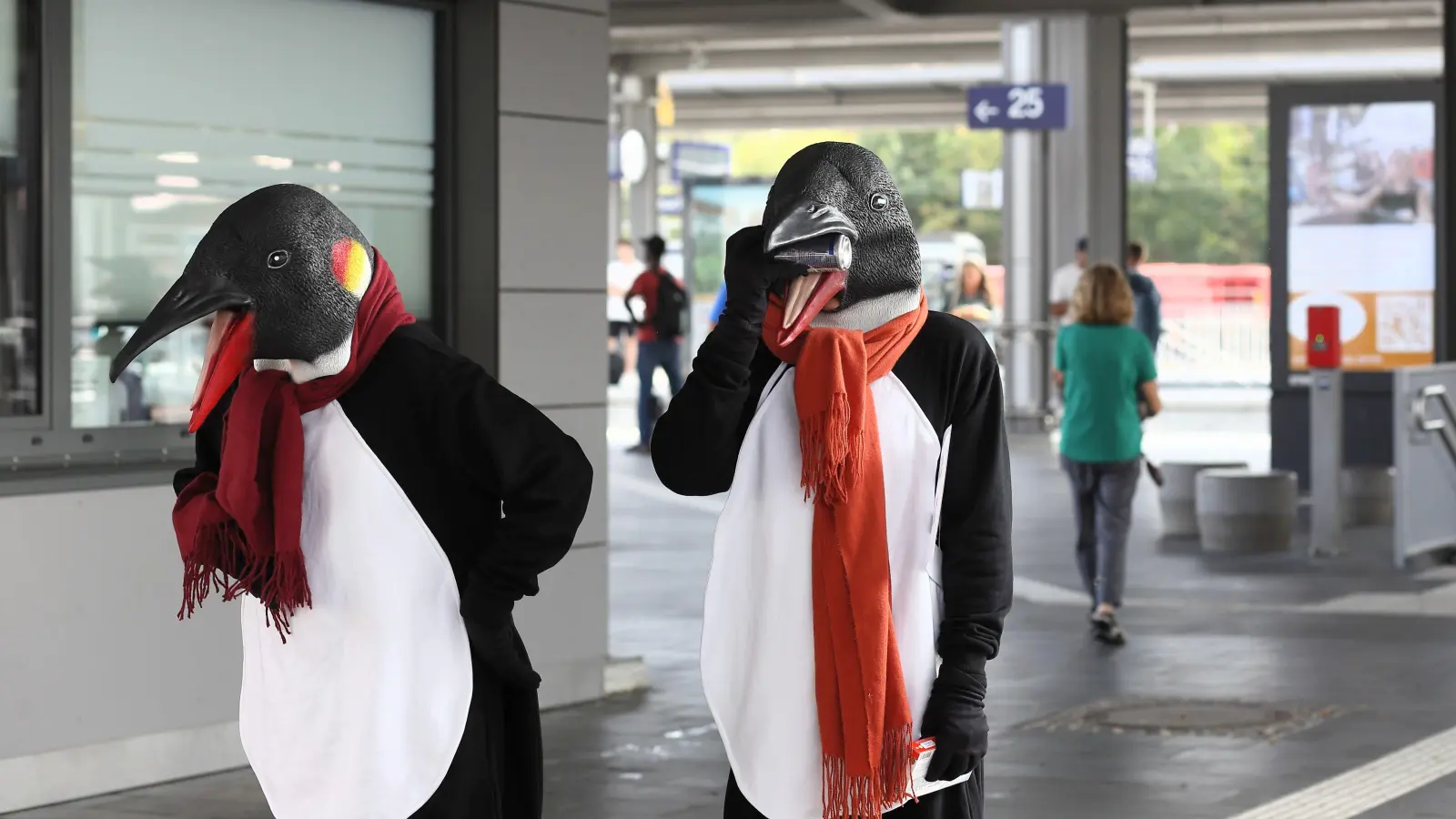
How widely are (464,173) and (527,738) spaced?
480 cm

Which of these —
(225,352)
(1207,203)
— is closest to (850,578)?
(225,352)

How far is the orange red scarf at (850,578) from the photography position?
11.1ft

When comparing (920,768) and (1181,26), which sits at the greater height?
(1181,26)

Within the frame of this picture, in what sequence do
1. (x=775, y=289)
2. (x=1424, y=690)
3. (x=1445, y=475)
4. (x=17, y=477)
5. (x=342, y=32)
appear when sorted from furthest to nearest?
1. (x=1445, y=475)
2. (x=1424, y=690)
3. (x=342, y=32)
4. (x=17, y=477)
5. (x=775, y=289)

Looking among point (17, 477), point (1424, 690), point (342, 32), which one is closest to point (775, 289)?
point (17, 477)

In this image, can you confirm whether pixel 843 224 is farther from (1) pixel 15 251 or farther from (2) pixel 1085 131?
(2) pixel 1085 131

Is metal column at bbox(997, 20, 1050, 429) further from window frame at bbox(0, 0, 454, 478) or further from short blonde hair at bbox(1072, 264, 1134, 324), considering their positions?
window frame at bbox(0, 0, 454, 478)

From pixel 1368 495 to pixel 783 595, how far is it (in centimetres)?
1294

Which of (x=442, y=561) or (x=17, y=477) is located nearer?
(x=442, y=561)

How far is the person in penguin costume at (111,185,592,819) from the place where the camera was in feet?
11.4

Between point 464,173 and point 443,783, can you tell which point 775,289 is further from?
point 464,173

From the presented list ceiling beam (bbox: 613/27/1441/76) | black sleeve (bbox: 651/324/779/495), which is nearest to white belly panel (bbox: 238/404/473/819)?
black sleeve (bbox: 651/324/779/495)

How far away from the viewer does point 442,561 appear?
3.53 metres

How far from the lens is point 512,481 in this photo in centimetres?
347
